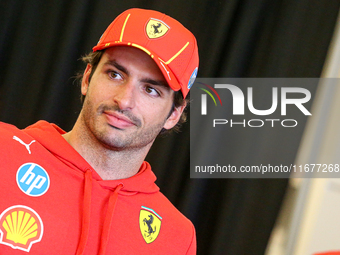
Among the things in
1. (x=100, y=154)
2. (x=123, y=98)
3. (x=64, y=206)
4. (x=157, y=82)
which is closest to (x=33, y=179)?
(x=64, y=206)

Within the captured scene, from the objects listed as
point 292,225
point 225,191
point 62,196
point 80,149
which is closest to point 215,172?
point 225,191

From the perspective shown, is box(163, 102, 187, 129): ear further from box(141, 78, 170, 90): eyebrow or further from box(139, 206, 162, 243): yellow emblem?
box(139, 206, 162, 243): yellow emblem

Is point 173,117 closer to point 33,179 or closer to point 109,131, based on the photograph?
point 109,131

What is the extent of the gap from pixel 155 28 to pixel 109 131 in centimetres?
34

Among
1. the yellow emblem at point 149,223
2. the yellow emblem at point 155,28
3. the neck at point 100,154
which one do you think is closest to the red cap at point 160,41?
the yellow emblem at point 155,28

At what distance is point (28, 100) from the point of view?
1.89 meters

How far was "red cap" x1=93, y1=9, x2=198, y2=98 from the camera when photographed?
1.05m

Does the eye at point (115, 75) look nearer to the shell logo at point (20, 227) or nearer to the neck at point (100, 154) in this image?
the neck at point (100, 154)

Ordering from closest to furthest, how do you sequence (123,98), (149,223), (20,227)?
(20,227) → (123,98) → (149,223)

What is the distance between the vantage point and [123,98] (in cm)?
102

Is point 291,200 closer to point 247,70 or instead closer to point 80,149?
point 247,70

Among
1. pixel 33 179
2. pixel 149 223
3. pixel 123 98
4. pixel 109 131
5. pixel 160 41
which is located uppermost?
pixel 160 41

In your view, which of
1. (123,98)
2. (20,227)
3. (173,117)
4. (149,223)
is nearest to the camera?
(20,227)

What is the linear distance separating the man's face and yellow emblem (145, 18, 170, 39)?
0.21 ft
